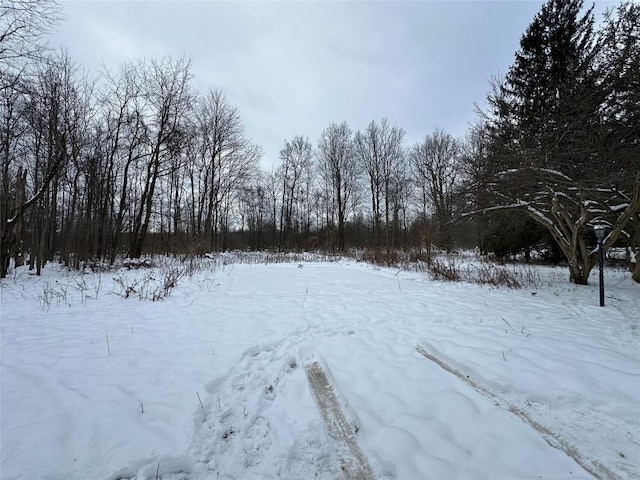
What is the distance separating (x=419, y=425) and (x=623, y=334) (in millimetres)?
4365

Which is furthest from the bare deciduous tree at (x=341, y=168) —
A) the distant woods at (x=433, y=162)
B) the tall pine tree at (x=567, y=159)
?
the tall pine tree at (x=567, y=159)

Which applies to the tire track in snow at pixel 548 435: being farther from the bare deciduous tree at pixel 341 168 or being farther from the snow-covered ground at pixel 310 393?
the bare deciduous tree at pixel 341 168

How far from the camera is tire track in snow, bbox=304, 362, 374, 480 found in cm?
175

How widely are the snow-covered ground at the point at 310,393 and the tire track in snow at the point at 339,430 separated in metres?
0.06

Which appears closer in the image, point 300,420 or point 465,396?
point 300,420

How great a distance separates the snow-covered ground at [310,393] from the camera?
A: 178cm

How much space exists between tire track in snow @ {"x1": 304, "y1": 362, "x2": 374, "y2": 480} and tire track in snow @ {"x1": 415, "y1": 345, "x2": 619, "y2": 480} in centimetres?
136

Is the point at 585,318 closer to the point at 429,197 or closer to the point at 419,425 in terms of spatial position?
the point at 419,425

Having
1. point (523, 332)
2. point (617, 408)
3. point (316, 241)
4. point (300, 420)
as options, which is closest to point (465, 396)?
point (617, 408)

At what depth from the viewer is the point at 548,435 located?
199 centimetres

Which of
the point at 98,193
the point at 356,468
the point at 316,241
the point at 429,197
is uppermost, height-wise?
the point at 429,197

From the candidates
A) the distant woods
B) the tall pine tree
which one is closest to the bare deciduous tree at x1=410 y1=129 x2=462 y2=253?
the distant woods

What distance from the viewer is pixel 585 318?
494cm

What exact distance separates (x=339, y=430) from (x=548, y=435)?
156 cm
